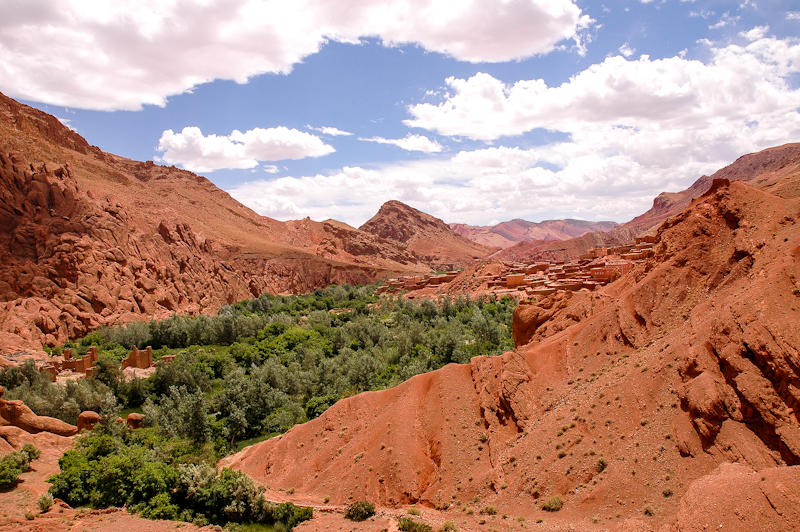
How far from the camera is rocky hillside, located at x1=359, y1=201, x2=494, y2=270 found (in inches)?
5541

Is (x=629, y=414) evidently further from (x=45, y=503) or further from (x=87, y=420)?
(x=87, y=420)

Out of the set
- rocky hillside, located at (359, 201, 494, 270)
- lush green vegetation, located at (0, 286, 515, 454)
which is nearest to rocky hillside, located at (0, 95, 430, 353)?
lush green vegetation, located at (0, 286, 515, 454)

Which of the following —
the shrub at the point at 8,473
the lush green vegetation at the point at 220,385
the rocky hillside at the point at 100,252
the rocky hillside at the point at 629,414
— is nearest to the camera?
the rocky hillside at the point at 629,414

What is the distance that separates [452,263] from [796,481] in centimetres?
12625

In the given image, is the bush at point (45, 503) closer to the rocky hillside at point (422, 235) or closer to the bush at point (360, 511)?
the bush at point (360, 511)

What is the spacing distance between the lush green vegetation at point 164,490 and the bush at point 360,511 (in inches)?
54.8

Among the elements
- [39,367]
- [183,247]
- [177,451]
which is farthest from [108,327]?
[177,451]

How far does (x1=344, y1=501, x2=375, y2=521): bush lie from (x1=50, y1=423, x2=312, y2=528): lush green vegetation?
4.57ft

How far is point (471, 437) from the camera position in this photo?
16.5 metres

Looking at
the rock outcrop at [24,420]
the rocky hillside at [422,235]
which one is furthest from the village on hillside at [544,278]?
the rocky hillside at [422,235]

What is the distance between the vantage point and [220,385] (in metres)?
35.8

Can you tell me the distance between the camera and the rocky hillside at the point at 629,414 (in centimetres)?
1085

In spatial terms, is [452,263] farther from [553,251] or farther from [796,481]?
[796,481]

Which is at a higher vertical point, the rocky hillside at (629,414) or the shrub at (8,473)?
the rocky hillside at (629,414)
